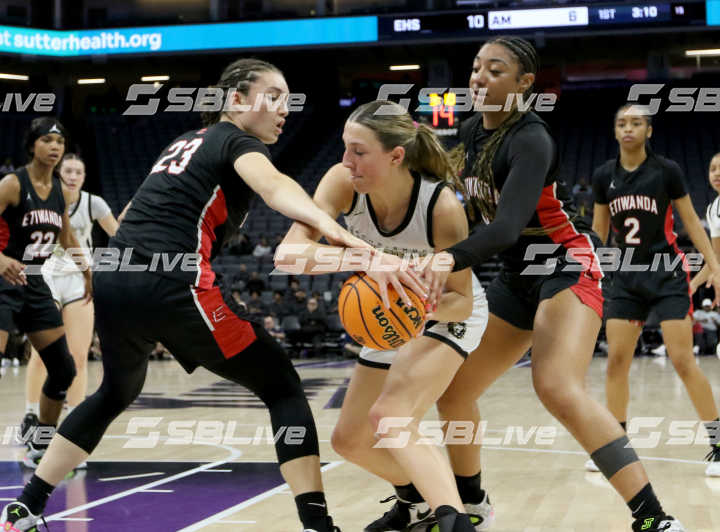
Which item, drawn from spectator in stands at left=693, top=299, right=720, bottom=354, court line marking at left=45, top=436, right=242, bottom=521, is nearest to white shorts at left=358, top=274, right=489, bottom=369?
court line marking at left=45, top=436, right=242, bottom=521

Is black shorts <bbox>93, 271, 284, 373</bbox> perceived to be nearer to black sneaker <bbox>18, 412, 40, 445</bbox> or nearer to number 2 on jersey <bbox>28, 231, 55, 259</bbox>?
number 2 on jersey <bbox>28, 231, 55, 259</bbox>

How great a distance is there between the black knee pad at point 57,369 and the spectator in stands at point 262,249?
12.3m

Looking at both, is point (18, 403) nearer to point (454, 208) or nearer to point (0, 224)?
point (0, 224)

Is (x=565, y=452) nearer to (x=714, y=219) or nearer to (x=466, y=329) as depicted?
(x=714, y=219)

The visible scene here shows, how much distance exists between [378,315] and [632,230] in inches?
108

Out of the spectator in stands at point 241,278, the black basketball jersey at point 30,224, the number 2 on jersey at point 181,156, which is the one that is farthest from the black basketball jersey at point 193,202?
the spectator in stands at point 241,278

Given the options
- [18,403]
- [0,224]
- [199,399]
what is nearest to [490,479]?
[0,224]

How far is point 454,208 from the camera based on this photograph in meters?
3.17

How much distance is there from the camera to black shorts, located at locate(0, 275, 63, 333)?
520 centimetres

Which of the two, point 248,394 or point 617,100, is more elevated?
point 617,100

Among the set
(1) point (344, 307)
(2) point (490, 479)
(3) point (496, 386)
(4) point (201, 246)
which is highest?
(4) point (201, 246)

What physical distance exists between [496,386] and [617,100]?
1520 cm

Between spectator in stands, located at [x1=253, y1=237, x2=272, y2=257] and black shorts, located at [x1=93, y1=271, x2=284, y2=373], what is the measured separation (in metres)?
14.4

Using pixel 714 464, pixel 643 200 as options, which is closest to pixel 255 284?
pixel 643 200
